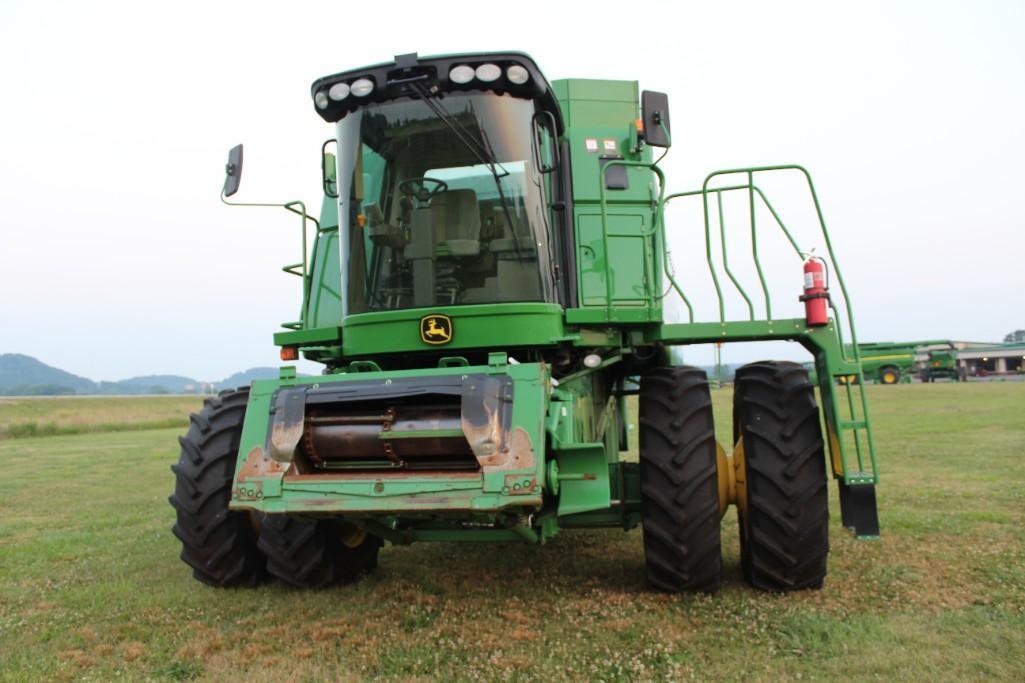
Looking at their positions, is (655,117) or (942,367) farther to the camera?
(942,367)

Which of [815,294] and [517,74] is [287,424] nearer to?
[517,74]

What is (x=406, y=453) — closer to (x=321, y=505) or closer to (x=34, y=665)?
(x=321, y=505)

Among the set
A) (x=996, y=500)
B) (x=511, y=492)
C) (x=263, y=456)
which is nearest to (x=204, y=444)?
(x=263, y=456)

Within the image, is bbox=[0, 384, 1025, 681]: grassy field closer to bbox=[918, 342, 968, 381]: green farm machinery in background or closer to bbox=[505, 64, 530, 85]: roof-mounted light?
bbox=[505, 64, 530, 85]: roof-mounted light

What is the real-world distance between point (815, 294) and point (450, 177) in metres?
2.49

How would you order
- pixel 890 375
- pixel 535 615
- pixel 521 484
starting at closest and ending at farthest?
pixel 521 484, pixel 535 615, pixel 890 375

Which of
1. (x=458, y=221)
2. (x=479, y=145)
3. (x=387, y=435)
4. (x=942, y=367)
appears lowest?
(x=387, y=435)

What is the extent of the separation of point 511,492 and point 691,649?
46.2 inches

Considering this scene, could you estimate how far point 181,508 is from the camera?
16.6ft

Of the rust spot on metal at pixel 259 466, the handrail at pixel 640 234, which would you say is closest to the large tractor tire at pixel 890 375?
the handrail at pixel 640 234

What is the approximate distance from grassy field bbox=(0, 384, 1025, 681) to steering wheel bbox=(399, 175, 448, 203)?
98.5 inches

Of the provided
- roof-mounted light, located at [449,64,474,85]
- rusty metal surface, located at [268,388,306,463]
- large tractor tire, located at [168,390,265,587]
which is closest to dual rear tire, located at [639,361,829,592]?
rusty metal surface, located at [268,388,306,463]

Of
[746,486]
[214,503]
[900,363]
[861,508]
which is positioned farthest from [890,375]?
[214,503]

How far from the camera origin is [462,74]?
15.3 ft
